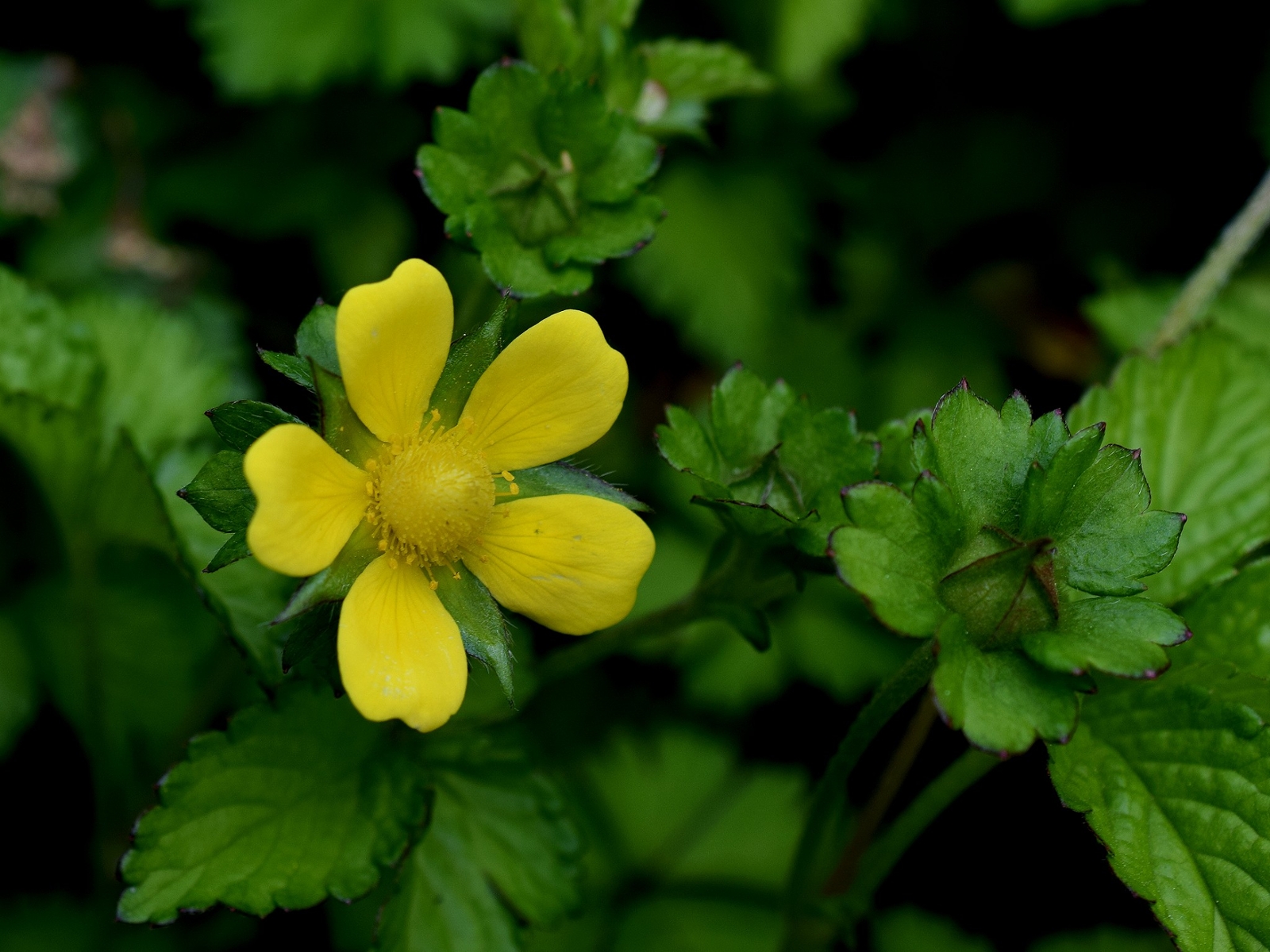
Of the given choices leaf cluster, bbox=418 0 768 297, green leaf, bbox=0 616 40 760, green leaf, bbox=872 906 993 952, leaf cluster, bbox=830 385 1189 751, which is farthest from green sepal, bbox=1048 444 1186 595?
green leaf, bbox=0 616 40 760

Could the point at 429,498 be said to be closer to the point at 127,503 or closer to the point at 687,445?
the point at 687,445

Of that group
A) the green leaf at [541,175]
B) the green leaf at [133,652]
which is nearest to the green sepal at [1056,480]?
the green leaf at [541,175]

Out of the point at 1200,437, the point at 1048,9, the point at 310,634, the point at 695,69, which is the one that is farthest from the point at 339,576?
the point at 1048,9

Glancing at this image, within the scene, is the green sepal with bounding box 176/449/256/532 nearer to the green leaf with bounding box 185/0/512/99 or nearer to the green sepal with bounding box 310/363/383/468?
the green sepal with bounding box 310/363/383/468

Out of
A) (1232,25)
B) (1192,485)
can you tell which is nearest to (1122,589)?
(1192,485)

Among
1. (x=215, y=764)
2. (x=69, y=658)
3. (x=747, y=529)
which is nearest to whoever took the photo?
(x=747, y=529)

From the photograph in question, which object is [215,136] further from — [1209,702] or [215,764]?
[1209,702]

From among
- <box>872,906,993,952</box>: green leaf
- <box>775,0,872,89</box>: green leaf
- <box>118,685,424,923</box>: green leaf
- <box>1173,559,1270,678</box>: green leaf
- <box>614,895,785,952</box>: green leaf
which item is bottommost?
<box>614,895,785,952</box>: green leaf
